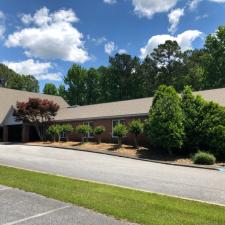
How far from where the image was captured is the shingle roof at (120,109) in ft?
89.0

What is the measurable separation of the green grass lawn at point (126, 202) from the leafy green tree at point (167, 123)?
11.3 m

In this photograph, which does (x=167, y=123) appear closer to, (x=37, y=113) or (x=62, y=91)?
(x=37, y=113)

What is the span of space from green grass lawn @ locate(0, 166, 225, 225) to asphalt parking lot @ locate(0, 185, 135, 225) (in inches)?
12.5

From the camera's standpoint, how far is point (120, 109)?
104ft

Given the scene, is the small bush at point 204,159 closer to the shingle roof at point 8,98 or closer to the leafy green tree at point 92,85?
the shingle roof at point 8,98

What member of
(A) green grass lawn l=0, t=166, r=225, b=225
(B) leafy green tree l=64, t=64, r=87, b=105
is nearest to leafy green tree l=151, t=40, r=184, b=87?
(B) leafy green tree l=64, t=64, r=87, b=105

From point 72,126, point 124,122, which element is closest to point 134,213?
point 124,122

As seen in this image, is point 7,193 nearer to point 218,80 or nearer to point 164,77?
point 218,80

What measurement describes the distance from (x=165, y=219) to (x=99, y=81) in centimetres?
6275

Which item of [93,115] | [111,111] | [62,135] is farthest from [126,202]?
Answer: [62,135]

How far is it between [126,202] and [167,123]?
13.6 m

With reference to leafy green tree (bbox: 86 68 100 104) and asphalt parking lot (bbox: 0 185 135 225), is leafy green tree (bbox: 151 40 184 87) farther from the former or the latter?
asphalt parking lot (bbox: 0 185 135 225)

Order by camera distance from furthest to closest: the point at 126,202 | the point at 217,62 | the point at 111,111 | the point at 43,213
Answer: the point at 217,62, the point at 111,111, the point at 126,202, the point at 43,213

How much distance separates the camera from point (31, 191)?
9.75 meters
